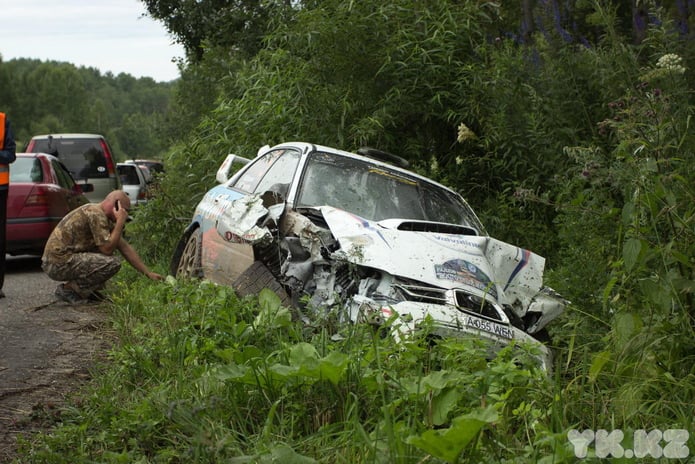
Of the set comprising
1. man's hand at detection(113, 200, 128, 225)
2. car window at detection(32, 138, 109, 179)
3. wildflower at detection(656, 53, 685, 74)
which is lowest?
car window at detection(32, 138, 109, 179)

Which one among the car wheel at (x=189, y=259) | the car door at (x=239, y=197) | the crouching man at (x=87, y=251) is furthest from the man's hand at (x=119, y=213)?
the car door at (x=239, y=197)

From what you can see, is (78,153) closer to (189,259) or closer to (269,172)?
(189,259)

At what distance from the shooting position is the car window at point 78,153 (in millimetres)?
20797

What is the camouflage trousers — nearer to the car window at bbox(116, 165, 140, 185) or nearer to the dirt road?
the dirt road

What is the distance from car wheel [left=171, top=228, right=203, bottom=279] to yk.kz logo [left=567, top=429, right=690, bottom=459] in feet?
16.9

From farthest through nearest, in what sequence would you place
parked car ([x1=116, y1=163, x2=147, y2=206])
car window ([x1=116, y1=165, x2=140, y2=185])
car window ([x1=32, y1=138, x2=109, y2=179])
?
car window ([x1=116, y1=165, x2=140, y2=185])
parked car ([x1=116, y1=163, x2=147, y2=206])
car window ([x1=32, y1=138, x2=109, y2=179])

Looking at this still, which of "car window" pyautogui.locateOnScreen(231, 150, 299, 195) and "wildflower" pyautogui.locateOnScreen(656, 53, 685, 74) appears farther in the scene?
"car window" pyautogui.locateOnScreen(231, 150, 299, 195)

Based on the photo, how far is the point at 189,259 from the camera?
361 inches

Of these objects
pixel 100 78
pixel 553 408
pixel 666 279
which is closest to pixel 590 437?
pixel 553 408

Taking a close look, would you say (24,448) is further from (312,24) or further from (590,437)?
(312,24)

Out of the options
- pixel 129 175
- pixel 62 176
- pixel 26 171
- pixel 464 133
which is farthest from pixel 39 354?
pixel 129 175

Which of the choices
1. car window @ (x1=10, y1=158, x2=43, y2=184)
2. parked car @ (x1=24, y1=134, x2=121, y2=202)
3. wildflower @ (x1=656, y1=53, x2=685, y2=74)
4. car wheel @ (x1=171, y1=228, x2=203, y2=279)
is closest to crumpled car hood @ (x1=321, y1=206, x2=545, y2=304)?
wildflower @ (x1=656, y1=53, x2=685, y2=74)

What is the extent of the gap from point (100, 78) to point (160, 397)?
649 ft

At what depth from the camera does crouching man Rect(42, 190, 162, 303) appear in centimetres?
945
